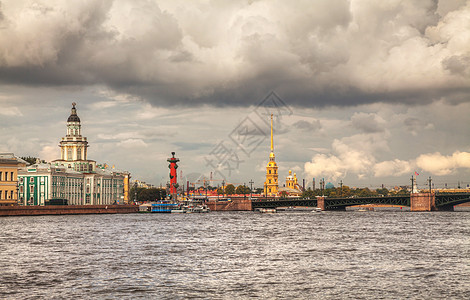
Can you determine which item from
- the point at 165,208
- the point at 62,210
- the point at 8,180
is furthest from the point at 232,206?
the point at 8,180

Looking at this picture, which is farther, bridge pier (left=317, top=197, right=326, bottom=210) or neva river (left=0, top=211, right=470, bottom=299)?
bridge pier (left=317, top=197, right=326, bottom=210)

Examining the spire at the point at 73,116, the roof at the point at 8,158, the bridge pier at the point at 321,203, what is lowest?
the bridge pier at the point at 321,203

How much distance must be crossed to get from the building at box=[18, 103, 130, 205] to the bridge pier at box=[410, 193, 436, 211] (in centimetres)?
7134

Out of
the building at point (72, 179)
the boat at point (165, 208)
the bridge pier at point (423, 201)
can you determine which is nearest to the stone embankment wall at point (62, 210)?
the boat at point (165, 208)

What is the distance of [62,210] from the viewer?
363ft

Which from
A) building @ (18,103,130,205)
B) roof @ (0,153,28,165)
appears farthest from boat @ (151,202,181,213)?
roof @ (0,153,28,165)

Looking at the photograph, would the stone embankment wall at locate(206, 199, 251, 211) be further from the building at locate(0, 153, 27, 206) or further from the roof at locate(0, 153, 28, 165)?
the building at locate(0, 153, 27, 206)

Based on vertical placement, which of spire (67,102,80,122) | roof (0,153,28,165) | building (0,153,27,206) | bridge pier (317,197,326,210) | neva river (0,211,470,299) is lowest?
neva river (0,211,470,299)

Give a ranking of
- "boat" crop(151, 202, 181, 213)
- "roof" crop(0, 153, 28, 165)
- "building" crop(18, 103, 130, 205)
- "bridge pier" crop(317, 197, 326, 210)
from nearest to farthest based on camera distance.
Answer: "roof" crop(0, 153, 28, 165)
"building" crop(18, 103, 130, 205)
"boat" crop(151, 202, 181, 213)
"bridge pier" crop(317, 197, 326, 210)

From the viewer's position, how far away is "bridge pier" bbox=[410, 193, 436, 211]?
136625 millimetres

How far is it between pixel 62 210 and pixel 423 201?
74.3 m

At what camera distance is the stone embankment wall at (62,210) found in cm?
9750

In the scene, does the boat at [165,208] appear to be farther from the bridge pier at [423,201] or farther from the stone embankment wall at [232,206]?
the bridge pier at [423,201]

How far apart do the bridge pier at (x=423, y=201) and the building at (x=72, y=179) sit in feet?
234
